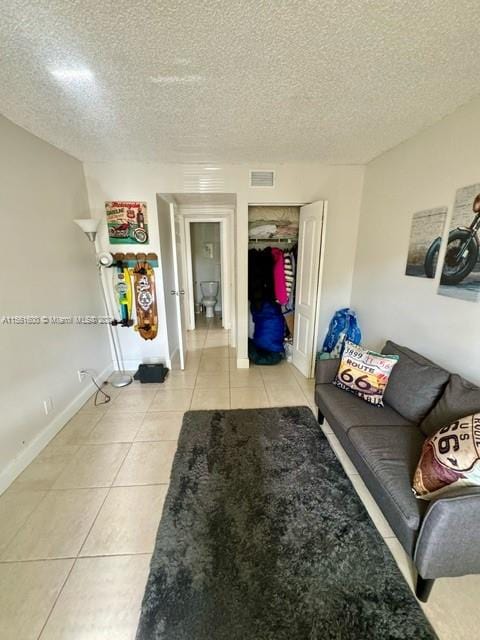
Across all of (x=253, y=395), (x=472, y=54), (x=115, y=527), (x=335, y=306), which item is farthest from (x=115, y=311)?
(x=472, y=54)

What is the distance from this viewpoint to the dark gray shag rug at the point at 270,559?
3.47ft

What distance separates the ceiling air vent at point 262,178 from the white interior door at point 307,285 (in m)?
0.50

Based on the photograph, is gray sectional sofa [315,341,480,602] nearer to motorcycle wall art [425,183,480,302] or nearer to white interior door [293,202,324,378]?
motorcycle wall art [425,183,480,302]

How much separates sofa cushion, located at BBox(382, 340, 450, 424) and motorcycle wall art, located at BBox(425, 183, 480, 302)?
51 centimetres

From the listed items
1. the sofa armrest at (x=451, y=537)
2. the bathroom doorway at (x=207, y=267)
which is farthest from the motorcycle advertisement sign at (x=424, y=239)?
the bathroom doorway at (x=207, y=267)

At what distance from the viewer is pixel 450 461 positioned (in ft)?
3.72

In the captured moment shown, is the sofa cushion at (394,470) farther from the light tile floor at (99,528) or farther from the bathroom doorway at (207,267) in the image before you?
the bathroom doorway at (207,267)

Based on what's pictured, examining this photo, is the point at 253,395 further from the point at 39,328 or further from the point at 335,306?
the point at 39,328

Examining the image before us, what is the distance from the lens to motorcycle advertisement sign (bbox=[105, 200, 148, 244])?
2902 millimetres

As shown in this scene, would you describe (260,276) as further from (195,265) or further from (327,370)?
(195,265)

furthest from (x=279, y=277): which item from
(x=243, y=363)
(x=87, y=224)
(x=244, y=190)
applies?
(x=87, y=224)

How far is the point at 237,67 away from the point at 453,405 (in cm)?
219

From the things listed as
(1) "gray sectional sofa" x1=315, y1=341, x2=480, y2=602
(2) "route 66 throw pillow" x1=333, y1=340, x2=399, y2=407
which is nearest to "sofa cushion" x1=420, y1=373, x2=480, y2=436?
(1) "gray sectional sofa" x1=315, y1=341, x2=480, y2=602

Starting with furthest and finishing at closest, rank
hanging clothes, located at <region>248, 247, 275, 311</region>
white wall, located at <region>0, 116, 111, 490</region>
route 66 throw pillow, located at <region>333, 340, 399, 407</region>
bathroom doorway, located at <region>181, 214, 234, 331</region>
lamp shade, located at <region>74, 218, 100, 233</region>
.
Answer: bathroom doorway, located at <region>181, 214, 234, 331</region>
hanging clothes, located at <region>248, 247, 275, 311</region>
lamp shade, located at <region>74, 218, 100, 233</region>
route 66 throw pillow, located at <region>333, 340, 399, 407</region>
white wall, located at <region>0, 116, 111, 490</region>
